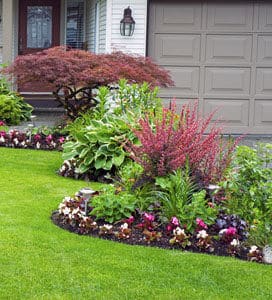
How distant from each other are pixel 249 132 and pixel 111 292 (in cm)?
815

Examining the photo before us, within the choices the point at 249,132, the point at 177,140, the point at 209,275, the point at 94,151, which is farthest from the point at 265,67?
the point at 209,275

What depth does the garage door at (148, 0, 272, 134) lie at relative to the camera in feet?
37.2

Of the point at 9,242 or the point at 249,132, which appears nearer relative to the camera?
the point at 9,242

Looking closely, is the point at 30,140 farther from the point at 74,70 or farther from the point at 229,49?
the point at 229,49

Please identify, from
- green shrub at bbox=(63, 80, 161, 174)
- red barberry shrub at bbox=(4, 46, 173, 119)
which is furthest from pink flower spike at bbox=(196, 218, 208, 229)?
red barberry shrub at bbox=(4, 46, 173, 119)

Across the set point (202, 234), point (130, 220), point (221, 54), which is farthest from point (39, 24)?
point (202, 234)

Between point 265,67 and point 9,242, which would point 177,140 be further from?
point 265,67

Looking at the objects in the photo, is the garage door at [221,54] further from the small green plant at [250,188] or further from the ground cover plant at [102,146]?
the small green plant at [250,188]

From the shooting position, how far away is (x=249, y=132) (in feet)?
38.5

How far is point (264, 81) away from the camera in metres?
11.6

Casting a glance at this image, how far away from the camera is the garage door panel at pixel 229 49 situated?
1146 cm

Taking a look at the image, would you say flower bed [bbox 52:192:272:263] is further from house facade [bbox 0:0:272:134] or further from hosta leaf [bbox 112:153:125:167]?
house facade [bbox 0:0:272:134]

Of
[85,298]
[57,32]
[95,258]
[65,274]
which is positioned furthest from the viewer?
[57,32]

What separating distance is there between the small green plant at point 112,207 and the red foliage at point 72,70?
3.56 metres
